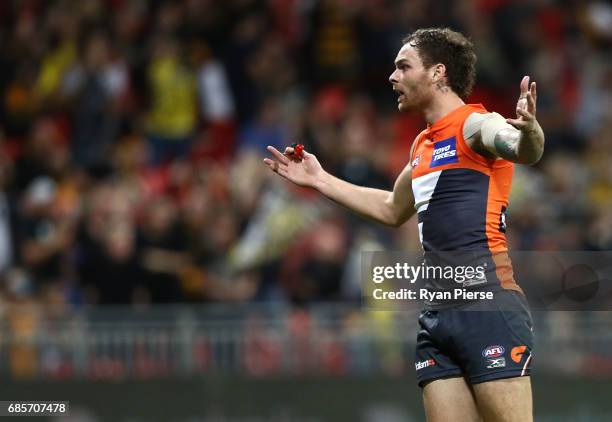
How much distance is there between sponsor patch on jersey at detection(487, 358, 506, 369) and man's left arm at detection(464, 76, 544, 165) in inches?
37.9

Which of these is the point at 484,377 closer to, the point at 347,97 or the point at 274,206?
the point at 274,206

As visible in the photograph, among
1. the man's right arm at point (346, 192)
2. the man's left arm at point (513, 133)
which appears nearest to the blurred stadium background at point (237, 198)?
the man's right arm at point (346, 192)

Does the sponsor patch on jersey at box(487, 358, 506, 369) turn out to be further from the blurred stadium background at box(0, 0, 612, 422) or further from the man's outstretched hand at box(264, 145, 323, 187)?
the blurred stadium background at box(0, 0, 612, 422)

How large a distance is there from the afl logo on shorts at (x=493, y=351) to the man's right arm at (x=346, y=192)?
1.10 meters

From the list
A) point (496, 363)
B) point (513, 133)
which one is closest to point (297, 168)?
point (513, 133)

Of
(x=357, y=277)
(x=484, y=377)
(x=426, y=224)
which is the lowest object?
(x=484, y=377)

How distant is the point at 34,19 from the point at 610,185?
777 centimetres

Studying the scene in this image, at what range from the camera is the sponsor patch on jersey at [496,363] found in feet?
19.9

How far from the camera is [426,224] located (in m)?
6.35

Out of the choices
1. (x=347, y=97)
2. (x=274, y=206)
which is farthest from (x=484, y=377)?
(x=347, y=97)

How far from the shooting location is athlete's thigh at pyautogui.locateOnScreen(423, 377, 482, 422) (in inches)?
242

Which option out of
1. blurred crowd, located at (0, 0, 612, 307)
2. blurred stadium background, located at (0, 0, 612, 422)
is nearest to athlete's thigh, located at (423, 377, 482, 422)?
blurred stadium background, located at (0, 0, 612, 422)

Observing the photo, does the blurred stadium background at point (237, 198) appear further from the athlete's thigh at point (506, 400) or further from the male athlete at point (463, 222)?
→ the athlete's thigh at point (506, 400)

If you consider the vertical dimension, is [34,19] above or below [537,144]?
above
